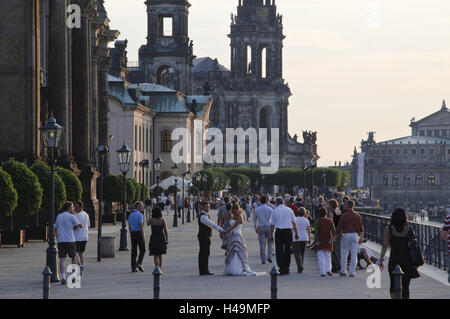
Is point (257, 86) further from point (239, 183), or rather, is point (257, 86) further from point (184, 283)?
point (184, 283)

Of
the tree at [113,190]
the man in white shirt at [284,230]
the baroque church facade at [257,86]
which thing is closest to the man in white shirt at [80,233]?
the man in white shirt at [284,230]

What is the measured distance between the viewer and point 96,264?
3172 cm

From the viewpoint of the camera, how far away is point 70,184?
142 ft

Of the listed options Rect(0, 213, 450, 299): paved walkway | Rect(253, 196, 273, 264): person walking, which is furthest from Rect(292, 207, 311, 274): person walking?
Rect(253, 196, 273, 264): person walking

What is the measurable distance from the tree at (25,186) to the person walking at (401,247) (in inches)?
796

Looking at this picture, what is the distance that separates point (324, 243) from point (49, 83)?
22.7 metres

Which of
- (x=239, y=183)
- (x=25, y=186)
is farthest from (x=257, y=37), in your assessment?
(x=25, y=186)

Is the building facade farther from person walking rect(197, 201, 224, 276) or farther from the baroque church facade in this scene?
the baroque church facade

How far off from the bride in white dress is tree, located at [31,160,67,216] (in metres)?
12.5

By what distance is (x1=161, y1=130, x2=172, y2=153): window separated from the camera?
108 metres

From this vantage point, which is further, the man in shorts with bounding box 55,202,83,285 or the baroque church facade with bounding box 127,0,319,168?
the baroque church facade with bounding box 127,0,319,168

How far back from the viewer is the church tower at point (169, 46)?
12681 cm
